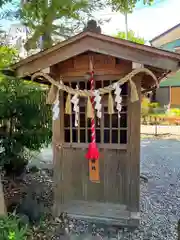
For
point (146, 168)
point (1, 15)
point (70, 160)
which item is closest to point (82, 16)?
point (1, 15)

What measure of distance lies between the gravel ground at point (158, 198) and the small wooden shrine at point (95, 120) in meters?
0.30

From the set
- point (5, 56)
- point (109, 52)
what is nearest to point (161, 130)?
point (5, 56)

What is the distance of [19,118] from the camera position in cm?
571

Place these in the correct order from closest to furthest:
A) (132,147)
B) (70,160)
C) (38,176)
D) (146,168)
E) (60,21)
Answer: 1. (132,147)
2. (70,160)
3. (38,176)
4. (146,168)
5. (60,21)

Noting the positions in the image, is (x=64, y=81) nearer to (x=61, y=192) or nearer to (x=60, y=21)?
(x=61, y=192)

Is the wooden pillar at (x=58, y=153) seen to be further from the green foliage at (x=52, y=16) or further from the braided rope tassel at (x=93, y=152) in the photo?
the green foliage at (x=52, y=16)

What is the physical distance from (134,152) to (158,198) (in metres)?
1.86

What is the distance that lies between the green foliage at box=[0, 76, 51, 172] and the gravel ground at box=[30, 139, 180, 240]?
244 centimetres

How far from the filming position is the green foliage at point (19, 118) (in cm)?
552

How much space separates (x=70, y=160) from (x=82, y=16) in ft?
21.0

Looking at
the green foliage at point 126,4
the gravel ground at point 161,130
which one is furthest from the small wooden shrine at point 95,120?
the gravel ground at point 161,130

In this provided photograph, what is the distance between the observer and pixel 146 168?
7797 millimetres

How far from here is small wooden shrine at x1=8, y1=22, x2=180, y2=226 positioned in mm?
3848

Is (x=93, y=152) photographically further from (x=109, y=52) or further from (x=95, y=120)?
(x=109, y=52)
